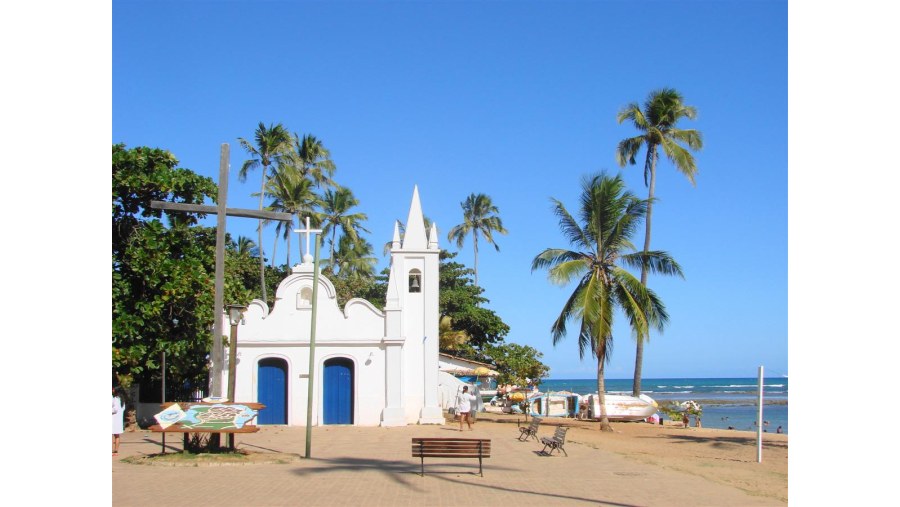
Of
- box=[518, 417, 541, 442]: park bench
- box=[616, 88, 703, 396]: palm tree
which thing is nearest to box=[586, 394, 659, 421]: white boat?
box=[616, 88, 703, 396]: palm tree

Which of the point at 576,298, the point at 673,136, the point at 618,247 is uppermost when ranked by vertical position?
the point at 673,136

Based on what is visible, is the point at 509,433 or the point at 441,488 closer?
the point at 441,488

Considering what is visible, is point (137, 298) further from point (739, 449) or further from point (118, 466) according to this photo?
point (739, 449)

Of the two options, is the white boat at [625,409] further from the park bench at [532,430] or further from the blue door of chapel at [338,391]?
the blue door of chapel at [338,391]

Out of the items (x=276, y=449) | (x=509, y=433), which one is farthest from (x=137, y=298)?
(x=509, y=433)

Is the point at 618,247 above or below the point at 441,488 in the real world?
above

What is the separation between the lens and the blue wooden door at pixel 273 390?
26047 mm

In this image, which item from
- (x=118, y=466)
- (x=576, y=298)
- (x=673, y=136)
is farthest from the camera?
(x=673, y=136)

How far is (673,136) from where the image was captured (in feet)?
117

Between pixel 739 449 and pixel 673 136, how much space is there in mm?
16968

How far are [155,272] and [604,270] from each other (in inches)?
573

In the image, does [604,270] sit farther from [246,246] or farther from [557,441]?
[246,246]

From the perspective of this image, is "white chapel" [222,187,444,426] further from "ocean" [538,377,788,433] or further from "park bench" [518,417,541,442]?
"ocean" [538,377,788,433]
